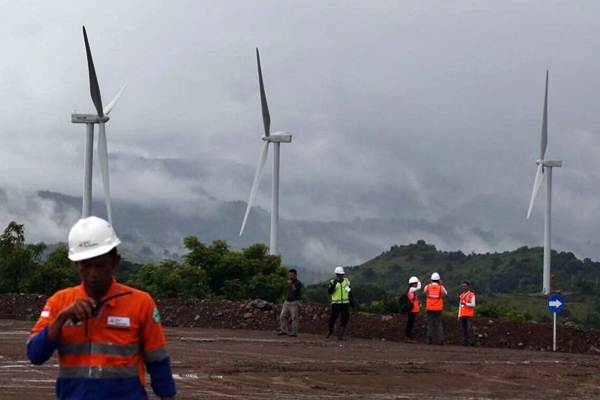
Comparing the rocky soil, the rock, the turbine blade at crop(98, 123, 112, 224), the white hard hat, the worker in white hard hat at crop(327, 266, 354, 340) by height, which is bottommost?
the white hard hat

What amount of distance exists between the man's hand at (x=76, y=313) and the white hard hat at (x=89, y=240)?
28cm

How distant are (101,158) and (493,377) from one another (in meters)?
28.6

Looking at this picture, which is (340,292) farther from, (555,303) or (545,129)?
(545,129)

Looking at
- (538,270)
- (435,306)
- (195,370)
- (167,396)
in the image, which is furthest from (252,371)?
(538,270)

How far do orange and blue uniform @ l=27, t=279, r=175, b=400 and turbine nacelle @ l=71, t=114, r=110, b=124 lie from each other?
151 feet

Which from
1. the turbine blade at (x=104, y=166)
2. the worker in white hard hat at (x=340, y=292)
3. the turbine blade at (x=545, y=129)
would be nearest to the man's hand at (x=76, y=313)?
the worker in white hard hat at (x=340, y=292)

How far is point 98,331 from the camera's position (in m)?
6.11

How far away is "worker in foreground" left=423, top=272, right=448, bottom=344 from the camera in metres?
31.4

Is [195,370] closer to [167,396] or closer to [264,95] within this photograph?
[167,396]

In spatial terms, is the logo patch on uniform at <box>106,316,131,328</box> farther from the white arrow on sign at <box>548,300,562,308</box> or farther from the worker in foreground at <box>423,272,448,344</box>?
the white arrow on sign at <box>548,300,562,308</box>

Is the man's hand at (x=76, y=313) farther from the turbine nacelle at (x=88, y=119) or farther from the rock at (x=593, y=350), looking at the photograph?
the turbine nacelle at (x=88, y=119)

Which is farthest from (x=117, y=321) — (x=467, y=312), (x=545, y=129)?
(x=545, y=129)

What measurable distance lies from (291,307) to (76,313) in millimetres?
25369

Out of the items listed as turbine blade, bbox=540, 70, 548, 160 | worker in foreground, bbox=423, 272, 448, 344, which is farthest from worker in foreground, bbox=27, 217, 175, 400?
turbine blade, bbox=540, 70, 548, 160
